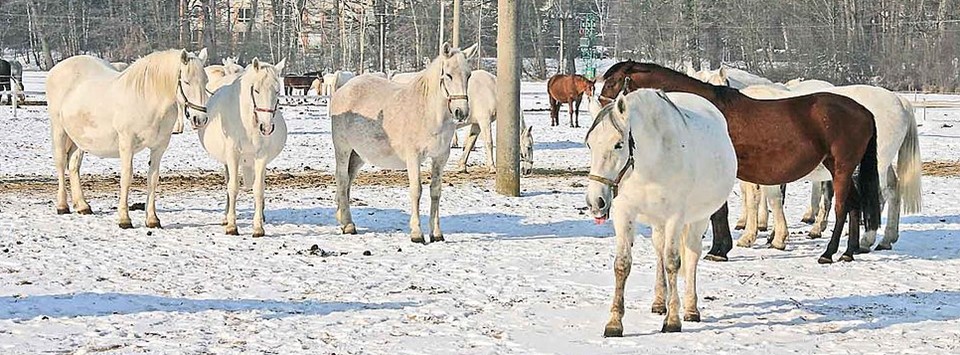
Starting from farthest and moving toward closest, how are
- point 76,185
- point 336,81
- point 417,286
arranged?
1. point 336,81
2. point 76,185
3. point 417,286

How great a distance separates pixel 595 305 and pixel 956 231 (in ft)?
19.0

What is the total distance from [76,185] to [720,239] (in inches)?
285

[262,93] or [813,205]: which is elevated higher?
[262,93]

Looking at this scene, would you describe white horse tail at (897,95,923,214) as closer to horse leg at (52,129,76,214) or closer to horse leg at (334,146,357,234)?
horse leg at (334,146,357,234)

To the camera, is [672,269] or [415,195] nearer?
[672,269]

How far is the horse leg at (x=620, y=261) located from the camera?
282 inches

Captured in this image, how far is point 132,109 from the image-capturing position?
11586mm

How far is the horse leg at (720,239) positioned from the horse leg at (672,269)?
3.02 m

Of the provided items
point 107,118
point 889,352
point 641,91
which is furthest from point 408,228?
point 889,352

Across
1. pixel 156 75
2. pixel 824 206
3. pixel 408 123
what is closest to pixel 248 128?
pixel 156 75

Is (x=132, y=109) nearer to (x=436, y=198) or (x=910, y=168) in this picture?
(x=436, y=198)

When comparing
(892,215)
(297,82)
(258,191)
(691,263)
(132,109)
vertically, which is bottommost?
(892,215)

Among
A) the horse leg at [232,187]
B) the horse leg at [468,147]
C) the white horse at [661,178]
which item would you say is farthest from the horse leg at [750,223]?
the horse leg at [468,147]

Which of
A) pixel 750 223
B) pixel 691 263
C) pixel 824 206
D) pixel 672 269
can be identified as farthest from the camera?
pixel 824 206
